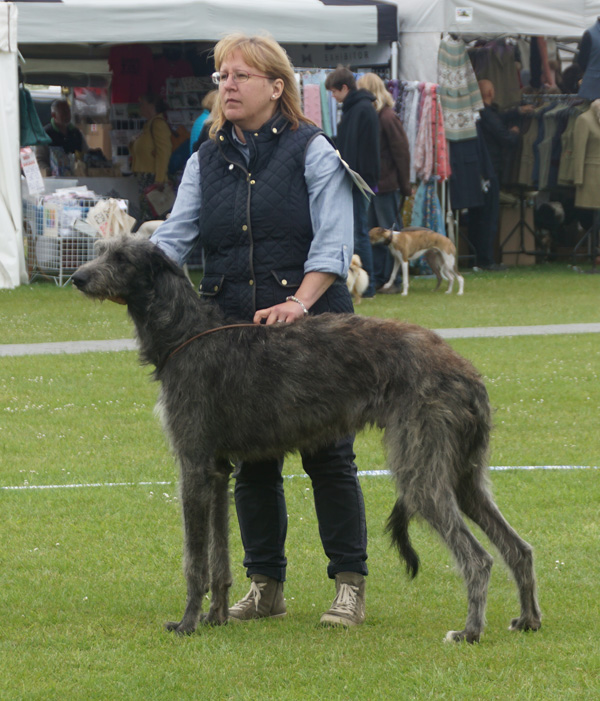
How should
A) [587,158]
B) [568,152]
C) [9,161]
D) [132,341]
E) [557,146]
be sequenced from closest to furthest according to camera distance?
1. [132,341]
2. [9,161]
3. [587,158]
4. [568,152]
5. [557,146]

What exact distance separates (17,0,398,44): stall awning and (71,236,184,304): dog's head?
11191 mm

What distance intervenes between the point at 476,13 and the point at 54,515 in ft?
39.9

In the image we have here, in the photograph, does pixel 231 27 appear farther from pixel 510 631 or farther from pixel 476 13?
pixel 510 631

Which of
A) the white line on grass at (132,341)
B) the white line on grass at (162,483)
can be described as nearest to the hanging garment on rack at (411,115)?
the white line on grass at (132,341)

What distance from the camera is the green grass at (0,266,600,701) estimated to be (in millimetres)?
3811

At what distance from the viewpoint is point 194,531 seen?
14.1 feet

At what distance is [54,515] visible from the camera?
5.86 metres

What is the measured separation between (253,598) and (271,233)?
154cm

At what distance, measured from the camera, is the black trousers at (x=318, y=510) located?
14.9 feet

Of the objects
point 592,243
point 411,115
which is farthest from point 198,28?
point 592,243

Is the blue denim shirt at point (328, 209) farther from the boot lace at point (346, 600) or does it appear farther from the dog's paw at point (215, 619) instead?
the dog's paw at point (215, 619)

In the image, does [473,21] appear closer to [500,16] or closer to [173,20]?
[500,16]

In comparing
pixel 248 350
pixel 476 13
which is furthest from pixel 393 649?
pixel 476 13

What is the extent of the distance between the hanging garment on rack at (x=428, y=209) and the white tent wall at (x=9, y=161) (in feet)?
18.9
